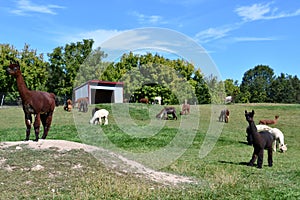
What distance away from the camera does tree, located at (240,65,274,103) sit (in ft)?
250

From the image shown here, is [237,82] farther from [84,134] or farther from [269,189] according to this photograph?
[269,189]

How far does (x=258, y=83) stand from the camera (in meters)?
83.4

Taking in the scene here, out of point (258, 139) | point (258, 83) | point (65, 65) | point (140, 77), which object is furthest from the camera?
point (258, 83)

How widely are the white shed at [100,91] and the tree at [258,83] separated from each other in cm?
4317

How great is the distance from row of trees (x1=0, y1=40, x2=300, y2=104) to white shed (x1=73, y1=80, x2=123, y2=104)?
980 mm

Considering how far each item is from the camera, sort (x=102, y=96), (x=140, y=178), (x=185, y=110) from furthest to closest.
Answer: (x=102, y=96) → (x=185, y=110) → (x=140, y=178)

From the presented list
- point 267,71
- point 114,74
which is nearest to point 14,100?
point 114,74

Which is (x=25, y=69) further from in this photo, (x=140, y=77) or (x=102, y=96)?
(x=140, y=77)

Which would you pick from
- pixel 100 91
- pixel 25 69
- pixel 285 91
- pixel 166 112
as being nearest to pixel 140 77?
pixel 166 112

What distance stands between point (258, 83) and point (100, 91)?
173 feet

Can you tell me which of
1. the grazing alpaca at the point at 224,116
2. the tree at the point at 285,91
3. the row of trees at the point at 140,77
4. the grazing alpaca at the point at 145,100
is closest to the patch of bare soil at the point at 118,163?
the row of trees at the point at 140,77

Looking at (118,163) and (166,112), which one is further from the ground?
(166,112)

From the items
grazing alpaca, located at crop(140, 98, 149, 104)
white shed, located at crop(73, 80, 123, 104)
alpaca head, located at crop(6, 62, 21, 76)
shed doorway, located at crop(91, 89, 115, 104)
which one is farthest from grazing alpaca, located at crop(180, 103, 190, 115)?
alpaca head, located at crop(6, 62, 21, 76)

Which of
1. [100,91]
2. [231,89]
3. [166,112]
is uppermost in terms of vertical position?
[231,89]
